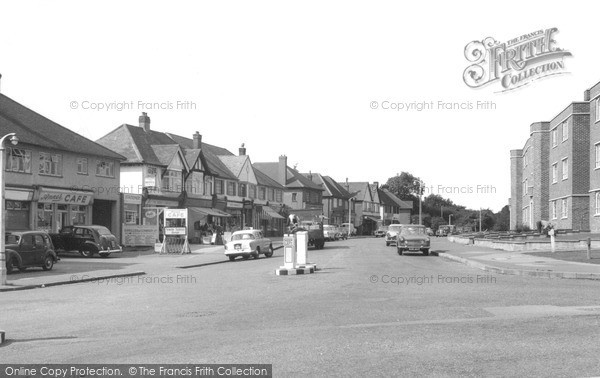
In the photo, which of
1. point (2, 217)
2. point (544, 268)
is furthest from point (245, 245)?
point (544, 268)

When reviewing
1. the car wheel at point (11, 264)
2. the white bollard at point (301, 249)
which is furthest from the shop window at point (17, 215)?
the white bollard at point (301, 249)

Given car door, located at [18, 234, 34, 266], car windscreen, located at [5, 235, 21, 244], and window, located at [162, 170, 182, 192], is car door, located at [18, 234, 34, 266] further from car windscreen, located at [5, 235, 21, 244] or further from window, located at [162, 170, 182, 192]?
window, located at [162, 170, 182, 192]

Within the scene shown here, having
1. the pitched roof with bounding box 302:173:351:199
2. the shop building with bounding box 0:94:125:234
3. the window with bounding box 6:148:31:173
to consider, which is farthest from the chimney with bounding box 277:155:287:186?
the window with bounding box 6:148:31:173

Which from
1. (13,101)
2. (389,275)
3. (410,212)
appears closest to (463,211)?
(410,212)

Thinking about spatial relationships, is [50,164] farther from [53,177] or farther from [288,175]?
[288,175]

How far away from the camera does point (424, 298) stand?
14.7 metres

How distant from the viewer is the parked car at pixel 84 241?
→ 3484 cm

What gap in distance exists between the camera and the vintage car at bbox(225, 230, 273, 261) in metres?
34.0

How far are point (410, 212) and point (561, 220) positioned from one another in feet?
329

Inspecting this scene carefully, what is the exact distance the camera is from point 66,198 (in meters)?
39.3

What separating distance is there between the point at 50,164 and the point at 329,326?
31.7 metres

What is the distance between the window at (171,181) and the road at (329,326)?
32.5 m

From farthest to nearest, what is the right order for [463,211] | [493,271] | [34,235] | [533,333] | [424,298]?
[463,211] < [34,235] < [493,271] < [424,298] < [533,333]

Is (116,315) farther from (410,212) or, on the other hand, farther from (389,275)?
(410,212)
